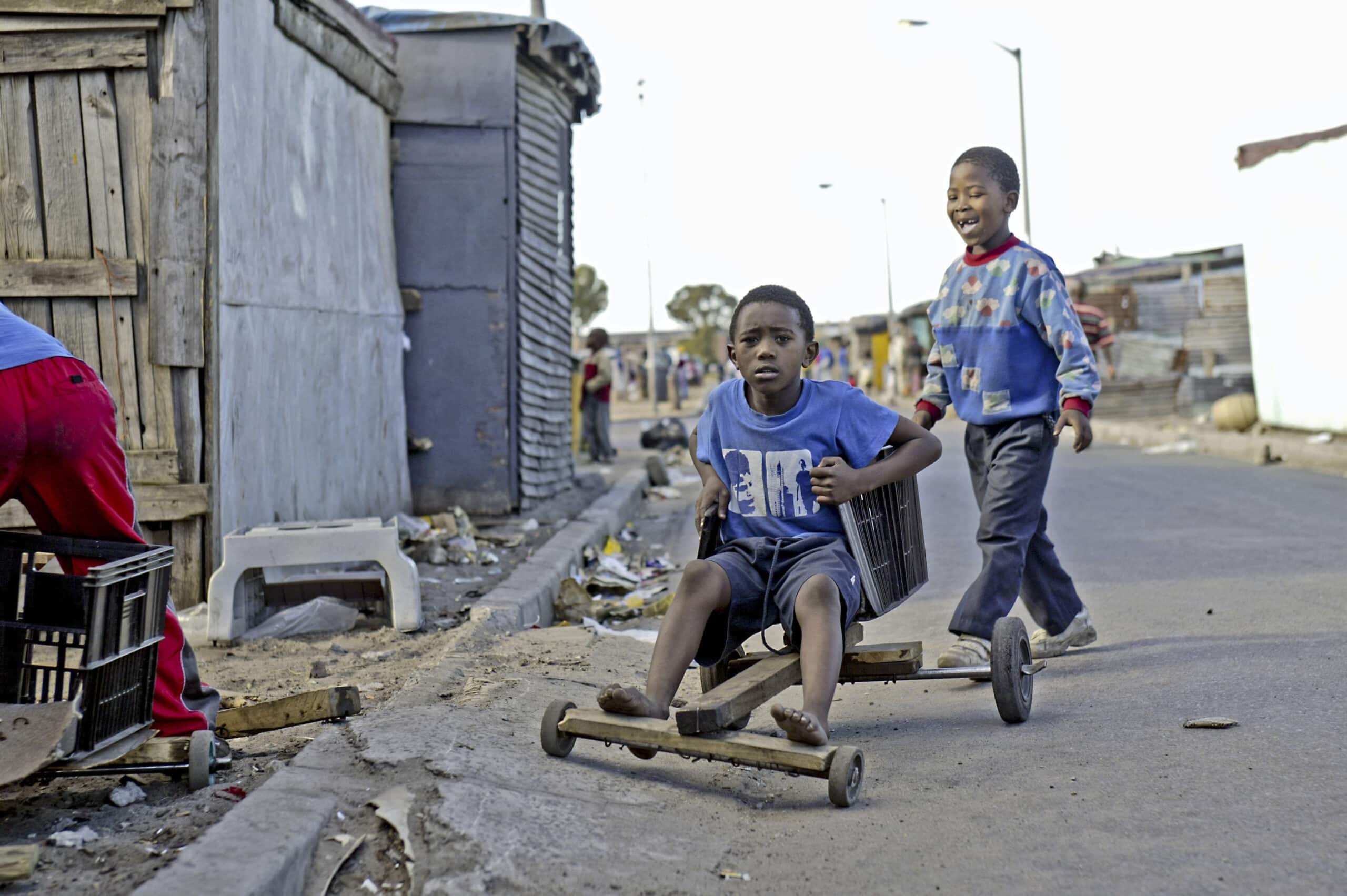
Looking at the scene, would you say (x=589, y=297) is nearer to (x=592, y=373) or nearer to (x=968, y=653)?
(x=592, y=373)

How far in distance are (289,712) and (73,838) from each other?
3.34 feet

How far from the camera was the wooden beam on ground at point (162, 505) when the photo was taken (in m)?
5.86

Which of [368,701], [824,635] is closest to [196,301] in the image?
[368,701]

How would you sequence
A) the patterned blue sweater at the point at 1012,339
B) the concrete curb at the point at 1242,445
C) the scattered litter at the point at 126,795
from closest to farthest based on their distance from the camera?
the scattered litter at the point at 126,795 → the patterned blue sweater at the point at 1012,339 → the concrete curb at the point at 1242,445

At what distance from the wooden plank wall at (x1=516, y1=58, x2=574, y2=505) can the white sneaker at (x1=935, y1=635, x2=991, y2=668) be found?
601 centimetres

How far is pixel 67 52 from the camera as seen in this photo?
19.4 ft

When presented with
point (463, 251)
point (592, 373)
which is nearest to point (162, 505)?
point (463, 251)

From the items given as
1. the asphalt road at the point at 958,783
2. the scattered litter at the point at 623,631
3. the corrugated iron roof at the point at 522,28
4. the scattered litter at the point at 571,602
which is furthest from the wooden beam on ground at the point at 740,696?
the corrugated iron roof at the point at 522,28

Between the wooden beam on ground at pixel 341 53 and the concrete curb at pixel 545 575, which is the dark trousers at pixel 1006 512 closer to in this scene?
the concrete curb at pixel 545 575

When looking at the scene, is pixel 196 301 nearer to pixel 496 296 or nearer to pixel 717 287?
pixel 496 296

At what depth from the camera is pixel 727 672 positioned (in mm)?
3955

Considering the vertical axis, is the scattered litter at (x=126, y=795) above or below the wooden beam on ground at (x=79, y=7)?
below

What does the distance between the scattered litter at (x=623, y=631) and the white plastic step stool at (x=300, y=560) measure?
32.9 inches

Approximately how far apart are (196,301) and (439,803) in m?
3.74
